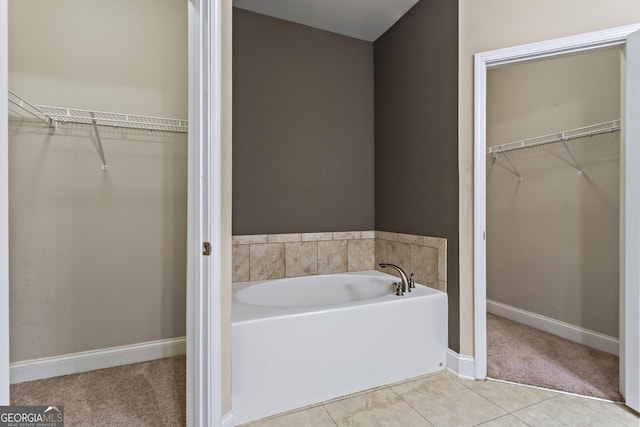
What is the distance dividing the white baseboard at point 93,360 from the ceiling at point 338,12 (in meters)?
2.69

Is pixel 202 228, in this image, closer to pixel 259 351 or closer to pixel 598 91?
pixel 259 351

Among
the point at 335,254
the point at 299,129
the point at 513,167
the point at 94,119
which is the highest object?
the point at 299,129

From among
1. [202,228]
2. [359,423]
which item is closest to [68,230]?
[202,228]

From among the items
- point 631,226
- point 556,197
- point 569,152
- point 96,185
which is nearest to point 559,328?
point 556,197

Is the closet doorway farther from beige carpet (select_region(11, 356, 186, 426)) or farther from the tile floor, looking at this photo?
beige carpet (select_region(11, 356, 186, 426))

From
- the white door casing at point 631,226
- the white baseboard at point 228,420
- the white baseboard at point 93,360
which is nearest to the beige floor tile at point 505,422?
the white door casing at point 631,226

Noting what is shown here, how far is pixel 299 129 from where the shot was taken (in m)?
2.65

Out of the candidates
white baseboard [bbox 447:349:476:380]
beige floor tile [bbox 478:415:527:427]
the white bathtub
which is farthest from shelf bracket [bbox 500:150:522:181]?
beige floor tile [bbox 478:415:527:427]

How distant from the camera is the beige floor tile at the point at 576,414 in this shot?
1493 millimetres

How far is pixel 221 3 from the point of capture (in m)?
1.34

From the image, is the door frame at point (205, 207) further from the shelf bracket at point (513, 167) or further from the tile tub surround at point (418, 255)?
the shelf bracket at point (513, 167)

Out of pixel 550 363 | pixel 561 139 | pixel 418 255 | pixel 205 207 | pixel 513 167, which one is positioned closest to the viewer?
pixel 205 207

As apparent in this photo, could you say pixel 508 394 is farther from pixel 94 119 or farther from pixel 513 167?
pixel 94 119

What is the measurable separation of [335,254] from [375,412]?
1.35 m
